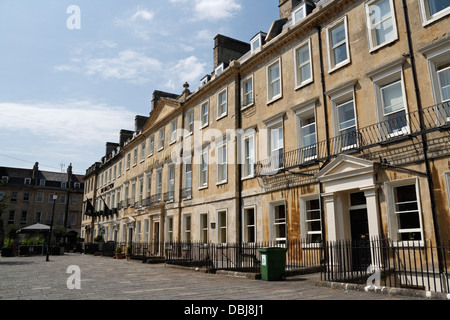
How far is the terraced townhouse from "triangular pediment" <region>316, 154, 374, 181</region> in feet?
0.13

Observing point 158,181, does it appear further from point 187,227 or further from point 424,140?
point 424,140

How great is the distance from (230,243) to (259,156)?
4850 millimetres

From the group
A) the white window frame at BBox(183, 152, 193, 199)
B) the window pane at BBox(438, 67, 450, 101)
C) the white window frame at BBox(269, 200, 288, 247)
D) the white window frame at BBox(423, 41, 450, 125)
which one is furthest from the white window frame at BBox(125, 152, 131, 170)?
the window pane at BBox(438, 67, 450, 101)

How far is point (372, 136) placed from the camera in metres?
12.3

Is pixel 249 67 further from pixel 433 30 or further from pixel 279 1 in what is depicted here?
pixel 433 30

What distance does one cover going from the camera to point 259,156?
17469 mm

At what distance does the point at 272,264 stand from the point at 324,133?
5870 millimetres

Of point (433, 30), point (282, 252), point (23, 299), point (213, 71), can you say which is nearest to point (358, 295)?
point (282, 252)

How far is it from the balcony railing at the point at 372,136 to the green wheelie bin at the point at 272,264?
4472mm

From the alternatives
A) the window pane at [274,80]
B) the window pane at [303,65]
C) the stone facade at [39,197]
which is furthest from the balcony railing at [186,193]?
the stone facade at [39,197]

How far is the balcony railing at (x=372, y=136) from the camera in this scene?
10.4 m

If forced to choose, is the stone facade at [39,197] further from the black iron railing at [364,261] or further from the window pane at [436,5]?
the window pane at [436,5]

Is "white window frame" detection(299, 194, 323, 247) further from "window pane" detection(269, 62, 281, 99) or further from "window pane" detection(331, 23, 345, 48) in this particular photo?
"window pane" detection(331, 23, 345, 48)

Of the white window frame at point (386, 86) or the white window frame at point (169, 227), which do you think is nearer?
the white window frame at point (386, 86)
